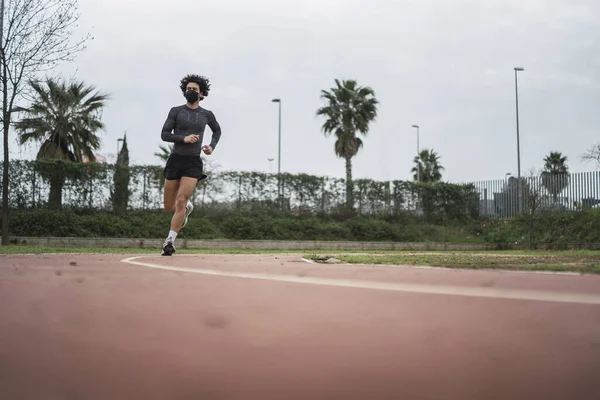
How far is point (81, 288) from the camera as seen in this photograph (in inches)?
118

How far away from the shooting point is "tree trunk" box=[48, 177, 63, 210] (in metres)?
24.4

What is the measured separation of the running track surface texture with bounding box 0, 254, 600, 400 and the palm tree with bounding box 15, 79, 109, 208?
27.0 meters

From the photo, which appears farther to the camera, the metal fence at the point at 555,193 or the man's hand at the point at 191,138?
the metal fence at the point at 555,193

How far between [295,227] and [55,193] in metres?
9.45

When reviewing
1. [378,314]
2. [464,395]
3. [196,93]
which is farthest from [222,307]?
[196,93]

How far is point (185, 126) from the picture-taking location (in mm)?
8383

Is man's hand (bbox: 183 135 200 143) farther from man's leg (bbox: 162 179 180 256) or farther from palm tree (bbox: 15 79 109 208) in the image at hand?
palm tree (bbox: 15 79 109 208)

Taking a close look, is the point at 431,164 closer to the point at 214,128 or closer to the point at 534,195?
→ the point at 534,195

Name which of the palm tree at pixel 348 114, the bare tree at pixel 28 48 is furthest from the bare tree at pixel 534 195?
the bare tree at pixel 28 48

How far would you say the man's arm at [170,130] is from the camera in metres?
8.09

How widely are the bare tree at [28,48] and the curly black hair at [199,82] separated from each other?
1085cm

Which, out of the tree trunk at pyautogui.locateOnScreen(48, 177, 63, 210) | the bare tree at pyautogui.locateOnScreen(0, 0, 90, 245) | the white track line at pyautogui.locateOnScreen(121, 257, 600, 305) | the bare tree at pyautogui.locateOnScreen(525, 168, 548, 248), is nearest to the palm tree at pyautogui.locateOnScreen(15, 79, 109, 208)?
the tree trunk at pyautogui.locateOnScreen(48, 177, 63, 210)

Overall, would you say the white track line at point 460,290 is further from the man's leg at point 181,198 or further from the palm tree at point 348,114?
the palm tree at point 348,114

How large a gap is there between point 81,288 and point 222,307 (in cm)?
101
